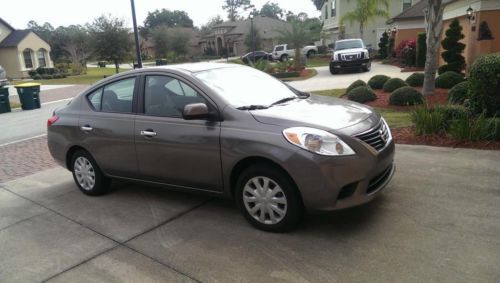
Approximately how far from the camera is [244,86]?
485cm

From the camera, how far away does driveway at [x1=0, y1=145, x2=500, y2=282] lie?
3.43 m

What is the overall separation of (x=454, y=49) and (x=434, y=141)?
11.1 meters

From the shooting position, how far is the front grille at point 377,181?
3965 millimetres

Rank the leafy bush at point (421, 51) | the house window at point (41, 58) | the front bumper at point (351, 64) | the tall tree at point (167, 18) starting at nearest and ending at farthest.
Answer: the leafy bush at point (421, 51) → the front bumper at point (351, 64) → the house window at point (41, 58) → the tall tree at point (167, 18)

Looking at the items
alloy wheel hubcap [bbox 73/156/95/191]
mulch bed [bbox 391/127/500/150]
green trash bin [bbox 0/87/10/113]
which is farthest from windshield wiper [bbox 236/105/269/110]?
green trash bin [bbox 0/87/10/113]

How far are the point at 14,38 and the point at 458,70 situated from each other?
4234 cm

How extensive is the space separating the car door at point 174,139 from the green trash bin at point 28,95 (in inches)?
542

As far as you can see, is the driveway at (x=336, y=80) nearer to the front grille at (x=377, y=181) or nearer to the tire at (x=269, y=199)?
the front grille at (x=377, y=181)

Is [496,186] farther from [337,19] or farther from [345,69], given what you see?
[337,19]

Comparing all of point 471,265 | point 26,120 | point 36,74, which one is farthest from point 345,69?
point 36,74

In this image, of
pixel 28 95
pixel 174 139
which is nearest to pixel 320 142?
pixel 174 139

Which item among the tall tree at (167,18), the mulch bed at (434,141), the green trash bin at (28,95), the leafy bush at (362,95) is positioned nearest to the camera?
the mulch bed at (434,141)

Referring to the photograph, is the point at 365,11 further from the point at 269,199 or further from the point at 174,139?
the point at 269,199

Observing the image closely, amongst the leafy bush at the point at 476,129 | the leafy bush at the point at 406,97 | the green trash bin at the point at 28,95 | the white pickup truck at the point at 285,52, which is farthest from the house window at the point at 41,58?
the leafy bush at the point at 476,129
